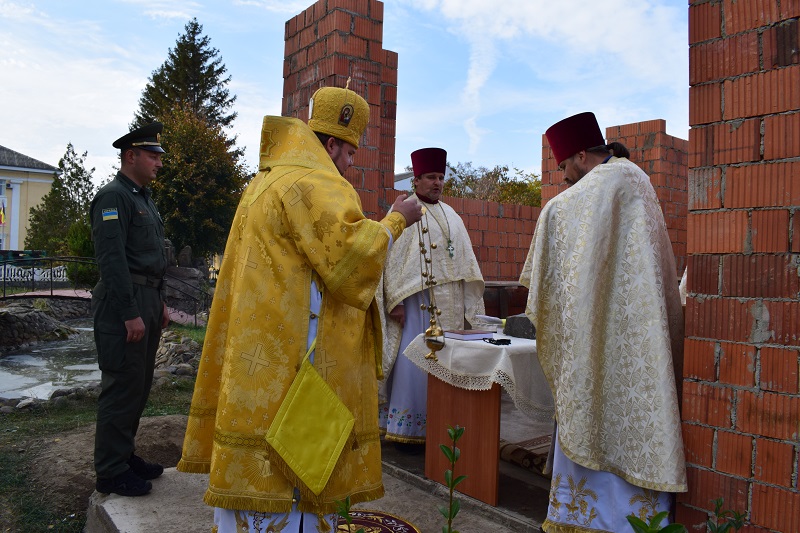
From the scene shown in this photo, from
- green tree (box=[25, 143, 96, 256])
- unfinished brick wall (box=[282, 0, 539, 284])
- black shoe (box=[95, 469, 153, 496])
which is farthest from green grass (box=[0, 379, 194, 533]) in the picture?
green tree (box=[25, 143, 96, 256])

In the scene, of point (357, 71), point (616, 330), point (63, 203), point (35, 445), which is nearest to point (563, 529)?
point (616, 330)

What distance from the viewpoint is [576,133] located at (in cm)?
300

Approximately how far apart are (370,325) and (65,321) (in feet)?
54.2

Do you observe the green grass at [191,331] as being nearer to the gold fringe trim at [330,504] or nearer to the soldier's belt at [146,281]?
the soldier's belt at [146,281]

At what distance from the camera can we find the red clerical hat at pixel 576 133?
2988 mm

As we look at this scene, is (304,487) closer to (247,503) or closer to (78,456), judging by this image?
(247,503)

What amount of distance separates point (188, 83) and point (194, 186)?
708 inches

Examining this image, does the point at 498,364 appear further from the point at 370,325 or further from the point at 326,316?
the point at 326,316

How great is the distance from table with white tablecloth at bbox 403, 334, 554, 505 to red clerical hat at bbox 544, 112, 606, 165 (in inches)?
39.7

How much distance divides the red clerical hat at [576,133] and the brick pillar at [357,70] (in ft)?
7.30

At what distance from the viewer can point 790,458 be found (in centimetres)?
221

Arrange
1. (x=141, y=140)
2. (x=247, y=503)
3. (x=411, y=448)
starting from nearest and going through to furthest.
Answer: (x=247, y=503), (x=141, y=140), (x=411, y=448)

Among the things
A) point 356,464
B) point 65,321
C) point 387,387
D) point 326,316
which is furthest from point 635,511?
point 65,321

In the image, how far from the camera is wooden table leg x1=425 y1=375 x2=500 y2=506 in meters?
3.30
